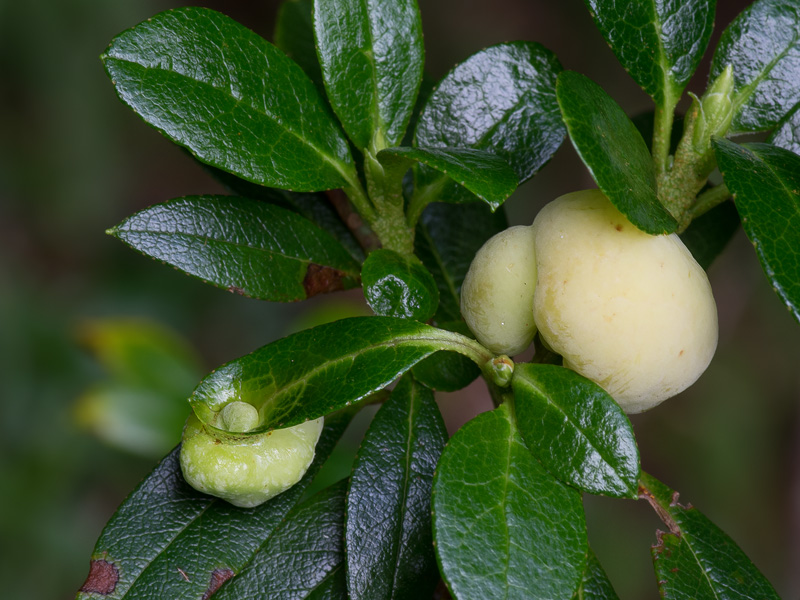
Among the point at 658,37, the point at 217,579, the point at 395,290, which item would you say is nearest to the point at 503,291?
the point at 395,290

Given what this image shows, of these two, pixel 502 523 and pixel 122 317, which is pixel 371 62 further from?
pixel 122 317

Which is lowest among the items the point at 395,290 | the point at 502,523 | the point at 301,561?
the point at 301,561

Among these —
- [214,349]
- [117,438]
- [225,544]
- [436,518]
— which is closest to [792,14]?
[436,518]

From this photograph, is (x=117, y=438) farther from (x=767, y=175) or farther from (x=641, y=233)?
(x=767, y=175)

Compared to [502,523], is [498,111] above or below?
above

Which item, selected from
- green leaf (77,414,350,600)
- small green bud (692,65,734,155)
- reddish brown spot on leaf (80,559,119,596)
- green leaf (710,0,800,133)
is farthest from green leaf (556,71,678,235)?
reddish brown spot on leaf (80,559,119,596)

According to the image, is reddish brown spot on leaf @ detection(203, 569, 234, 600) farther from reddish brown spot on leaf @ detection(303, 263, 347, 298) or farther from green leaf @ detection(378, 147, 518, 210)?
green leaf @ detection(378, 147, 518, 210)
